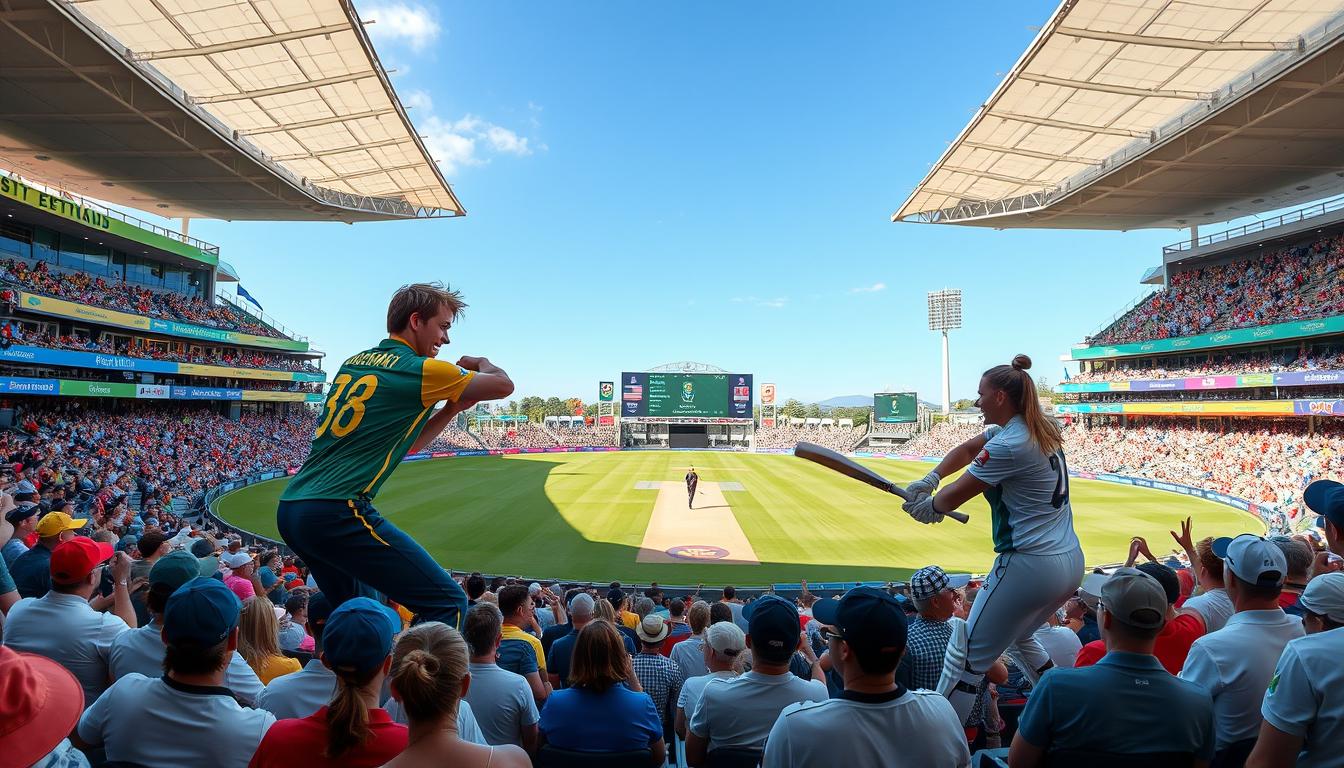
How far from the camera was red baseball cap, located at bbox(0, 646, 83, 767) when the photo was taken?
158cm

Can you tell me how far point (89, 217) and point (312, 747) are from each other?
146 ft

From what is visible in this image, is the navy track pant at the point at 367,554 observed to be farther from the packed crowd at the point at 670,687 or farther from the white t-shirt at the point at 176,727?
the white t-shirt at the point at 176,727

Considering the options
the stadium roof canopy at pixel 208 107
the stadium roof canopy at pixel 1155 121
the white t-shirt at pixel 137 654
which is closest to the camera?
the white t-shirt at pixel 137 654

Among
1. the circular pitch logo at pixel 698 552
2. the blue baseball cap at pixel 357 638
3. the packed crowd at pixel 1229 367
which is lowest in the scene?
the circular pitch logo at pixel 698 552

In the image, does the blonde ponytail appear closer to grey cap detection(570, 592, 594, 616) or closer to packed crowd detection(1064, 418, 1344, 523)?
grey cap detection(570, 592, 594, 616)

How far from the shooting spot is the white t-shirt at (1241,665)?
10.3 ft

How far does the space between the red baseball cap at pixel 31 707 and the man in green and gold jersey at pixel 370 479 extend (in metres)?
1.04

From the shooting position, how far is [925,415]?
270ft

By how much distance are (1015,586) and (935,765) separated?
1.51 meters

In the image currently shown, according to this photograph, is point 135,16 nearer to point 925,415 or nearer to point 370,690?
point 370,690

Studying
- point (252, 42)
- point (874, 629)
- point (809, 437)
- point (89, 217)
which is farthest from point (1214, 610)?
point (809, 437)

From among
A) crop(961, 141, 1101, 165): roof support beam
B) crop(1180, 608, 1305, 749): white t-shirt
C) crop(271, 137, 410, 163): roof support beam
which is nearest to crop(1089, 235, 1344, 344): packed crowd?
crop(961, 141, 1101, 165): roof support beam

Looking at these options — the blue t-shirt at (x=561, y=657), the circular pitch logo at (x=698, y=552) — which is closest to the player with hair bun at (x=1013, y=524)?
the blue t-shirt at (x=561, y=657)

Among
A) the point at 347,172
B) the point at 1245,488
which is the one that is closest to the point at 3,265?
the point at 347,172
